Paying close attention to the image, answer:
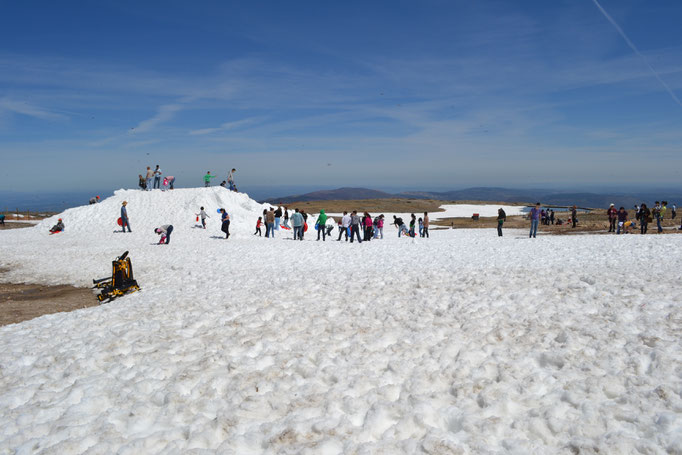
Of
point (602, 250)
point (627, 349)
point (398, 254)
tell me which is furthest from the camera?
point (398, 254)

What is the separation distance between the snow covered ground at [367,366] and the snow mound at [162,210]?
23288mm

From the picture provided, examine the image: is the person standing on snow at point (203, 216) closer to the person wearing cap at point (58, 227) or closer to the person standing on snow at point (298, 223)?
the person standing on snow at point (298, 223)

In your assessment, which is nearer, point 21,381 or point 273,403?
point 273,403

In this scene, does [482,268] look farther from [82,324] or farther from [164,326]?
[82,324]

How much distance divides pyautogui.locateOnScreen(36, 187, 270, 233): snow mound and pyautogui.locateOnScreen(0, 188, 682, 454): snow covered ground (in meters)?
23.3

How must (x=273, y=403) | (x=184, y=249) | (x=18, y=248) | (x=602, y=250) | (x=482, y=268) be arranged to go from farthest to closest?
(x=18, y=248) < (x=184, y=249) < (x=602, y=250) < (x=482, y=268) < (x=273, y=403)

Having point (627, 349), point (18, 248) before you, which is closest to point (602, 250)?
point (627, 349)

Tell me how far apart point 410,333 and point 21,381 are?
741 cm

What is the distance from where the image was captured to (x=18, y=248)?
26.0 metres

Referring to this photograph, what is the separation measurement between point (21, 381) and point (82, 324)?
299 centimetres

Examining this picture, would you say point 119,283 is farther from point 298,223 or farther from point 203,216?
point 203,216

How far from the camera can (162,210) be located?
3756cm

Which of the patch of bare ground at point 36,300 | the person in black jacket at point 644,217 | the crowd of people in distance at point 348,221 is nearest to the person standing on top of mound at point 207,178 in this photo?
the crowd of people in distance at point 348,221

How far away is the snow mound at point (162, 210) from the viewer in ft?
117
